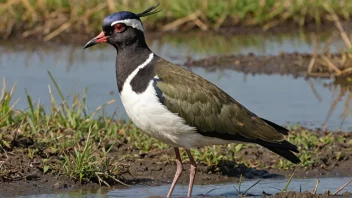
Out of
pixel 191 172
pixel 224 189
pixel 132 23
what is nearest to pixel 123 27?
pixel 132 23

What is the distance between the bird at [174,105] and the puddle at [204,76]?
190 centimetres

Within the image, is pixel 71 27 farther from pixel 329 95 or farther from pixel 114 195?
pixel 114 195

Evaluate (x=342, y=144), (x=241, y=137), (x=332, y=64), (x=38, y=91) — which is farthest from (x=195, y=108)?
Answer: (x=332, y=64)

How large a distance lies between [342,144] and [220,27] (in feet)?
25.5

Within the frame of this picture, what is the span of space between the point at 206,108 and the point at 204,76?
558 centimetres

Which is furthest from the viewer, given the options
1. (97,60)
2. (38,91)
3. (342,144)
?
(97,60)

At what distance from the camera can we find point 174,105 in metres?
7.65

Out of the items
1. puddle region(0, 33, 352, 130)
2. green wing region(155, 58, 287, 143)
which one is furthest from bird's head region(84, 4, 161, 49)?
puddle region(0, 33, 352, 130)

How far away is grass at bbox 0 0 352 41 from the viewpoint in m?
16.0

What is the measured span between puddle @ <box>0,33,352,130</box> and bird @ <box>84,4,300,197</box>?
6.22ft

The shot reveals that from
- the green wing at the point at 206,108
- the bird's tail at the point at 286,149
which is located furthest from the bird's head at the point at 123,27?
the bird's tail at the point at 286,149

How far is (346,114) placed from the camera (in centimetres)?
1102

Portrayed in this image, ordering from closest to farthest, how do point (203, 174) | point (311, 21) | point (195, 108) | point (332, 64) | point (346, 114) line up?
1. point (195, 108)
2. point (203, 174)
3. point (346, 114)
4. point (332, 64)
5. point (311, 21)

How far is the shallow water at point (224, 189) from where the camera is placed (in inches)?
311
